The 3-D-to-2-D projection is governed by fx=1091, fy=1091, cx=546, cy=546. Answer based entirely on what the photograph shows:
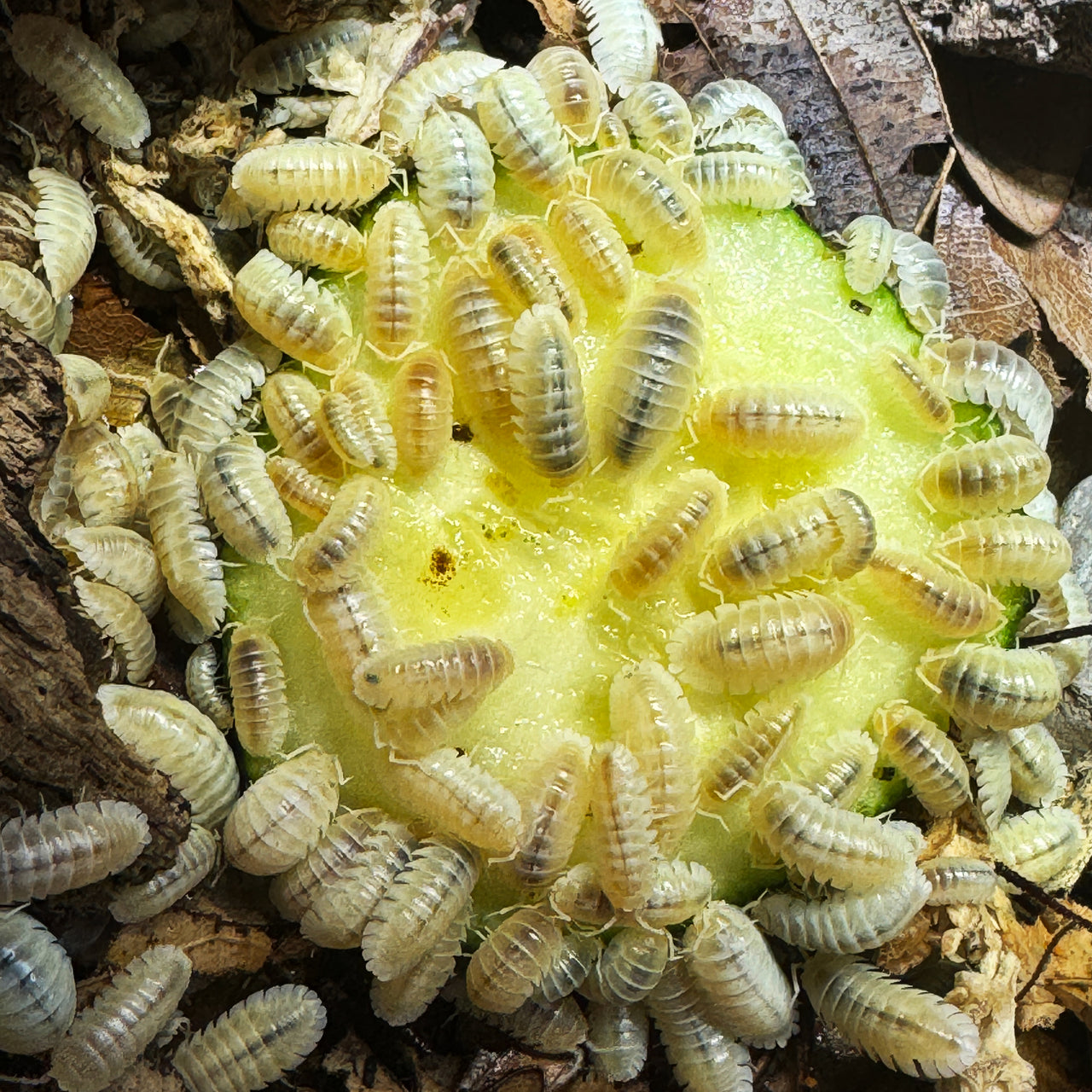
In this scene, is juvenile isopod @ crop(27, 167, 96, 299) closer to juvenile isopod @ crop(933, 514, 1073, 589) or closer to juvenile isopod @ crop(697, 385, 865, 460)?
juvenile isopod @ crop(697, 385, 865, 460)

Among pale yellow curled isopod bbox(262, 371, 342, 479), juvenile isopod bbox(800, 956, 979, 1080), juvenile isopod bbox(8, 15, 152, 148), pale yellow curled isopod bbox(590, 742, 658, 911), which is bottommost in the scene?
juvenile isopod bbox(800, 956, 979, 1080)

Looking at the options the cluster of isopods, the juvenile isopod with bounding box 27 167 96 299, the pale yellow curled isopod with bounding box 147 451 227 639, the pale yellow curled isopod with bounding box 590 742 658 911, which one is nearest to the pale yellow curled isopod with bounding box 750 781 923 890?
the cluster of isopods

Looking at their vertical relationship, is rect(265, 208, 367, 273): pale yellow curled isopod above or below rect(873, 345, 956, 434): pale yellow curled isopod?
above

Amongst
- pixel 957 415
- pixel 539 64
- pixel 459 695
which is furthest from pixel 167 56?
pixel 957 415

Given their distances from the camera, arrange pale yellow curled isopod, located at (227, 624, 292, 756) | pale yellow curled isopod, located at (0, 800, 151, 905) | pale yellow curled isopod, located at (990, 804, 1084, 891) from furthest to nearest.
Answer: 1. pale yellow curled isopod, located at (990, 804, 1084, 891)
2. pale yellow curled isopod, located at (227, 624, 292, 756)
3. pale yellow curled isopod, located at (0, 800, 151, 905)

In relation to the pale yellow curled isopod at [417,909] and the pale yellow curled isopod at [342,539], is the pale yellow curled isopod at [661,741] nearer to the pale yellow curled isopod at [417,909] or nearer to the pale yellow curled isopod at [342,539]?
the pale yellow curled isopod at [417,909]

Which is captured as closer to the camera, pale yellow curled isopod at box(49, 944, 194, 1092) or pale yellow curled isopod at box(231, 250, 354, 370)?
pale yellow curled isopod at box(49, 944, 194, 1092)
